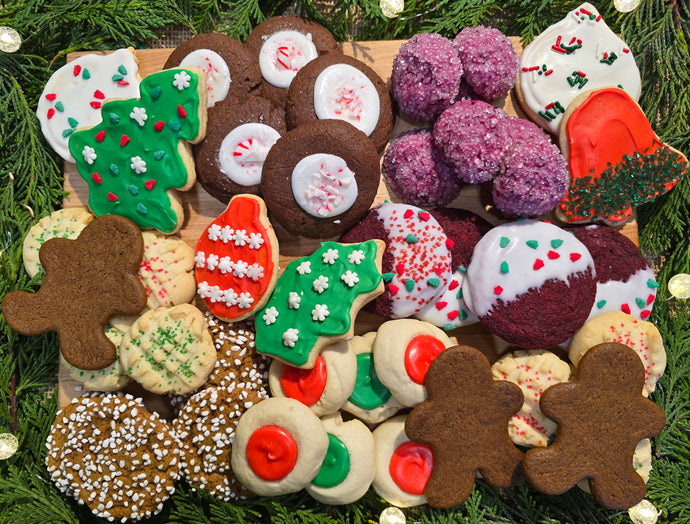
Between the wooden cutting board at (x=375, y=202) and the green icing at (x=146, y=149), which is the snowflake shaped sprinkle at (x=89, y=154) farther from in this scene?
the wooden cutting board at (x=375, y=202)

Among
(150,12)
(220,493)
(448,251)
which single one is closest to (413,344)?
(448,251)

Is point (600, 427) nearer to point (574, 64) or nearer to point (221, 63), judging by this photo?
point (574, 64)

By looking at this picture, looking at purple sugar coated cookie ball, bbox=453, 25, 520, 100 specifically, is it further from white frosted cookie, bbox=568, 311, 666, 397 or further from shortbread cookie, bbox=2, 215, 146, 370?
shortbread cookie, bbox=2, 215, 146, 370

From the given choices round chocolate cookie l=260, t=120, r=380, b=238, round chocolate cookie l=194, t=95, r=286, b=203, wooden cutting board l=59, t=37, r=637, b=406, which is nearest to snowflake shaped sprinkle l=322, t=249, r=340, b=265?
round chocolate cookie l=260, t=120, r=380, b=238

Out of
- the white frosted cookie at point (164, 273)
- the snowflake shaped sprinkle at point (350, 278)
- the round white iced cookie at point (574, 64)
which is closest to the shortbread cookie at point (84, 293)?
the white frosted cookie at point (164, 273)

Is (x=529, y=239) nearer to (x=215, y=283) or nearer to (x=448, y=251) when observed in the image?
(x=448, y=251)

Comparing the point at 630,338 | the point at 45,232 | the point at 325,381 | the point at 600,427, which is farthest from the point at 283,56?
the point at 600,427

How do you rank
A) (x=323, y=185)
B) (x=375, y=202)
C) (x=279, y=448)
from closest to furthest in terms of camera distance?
(x=279, y=448), (x=323, y=185), (x=375, y=202)

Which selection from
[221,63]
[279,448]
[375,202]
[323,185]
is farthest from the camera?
[375,202]
